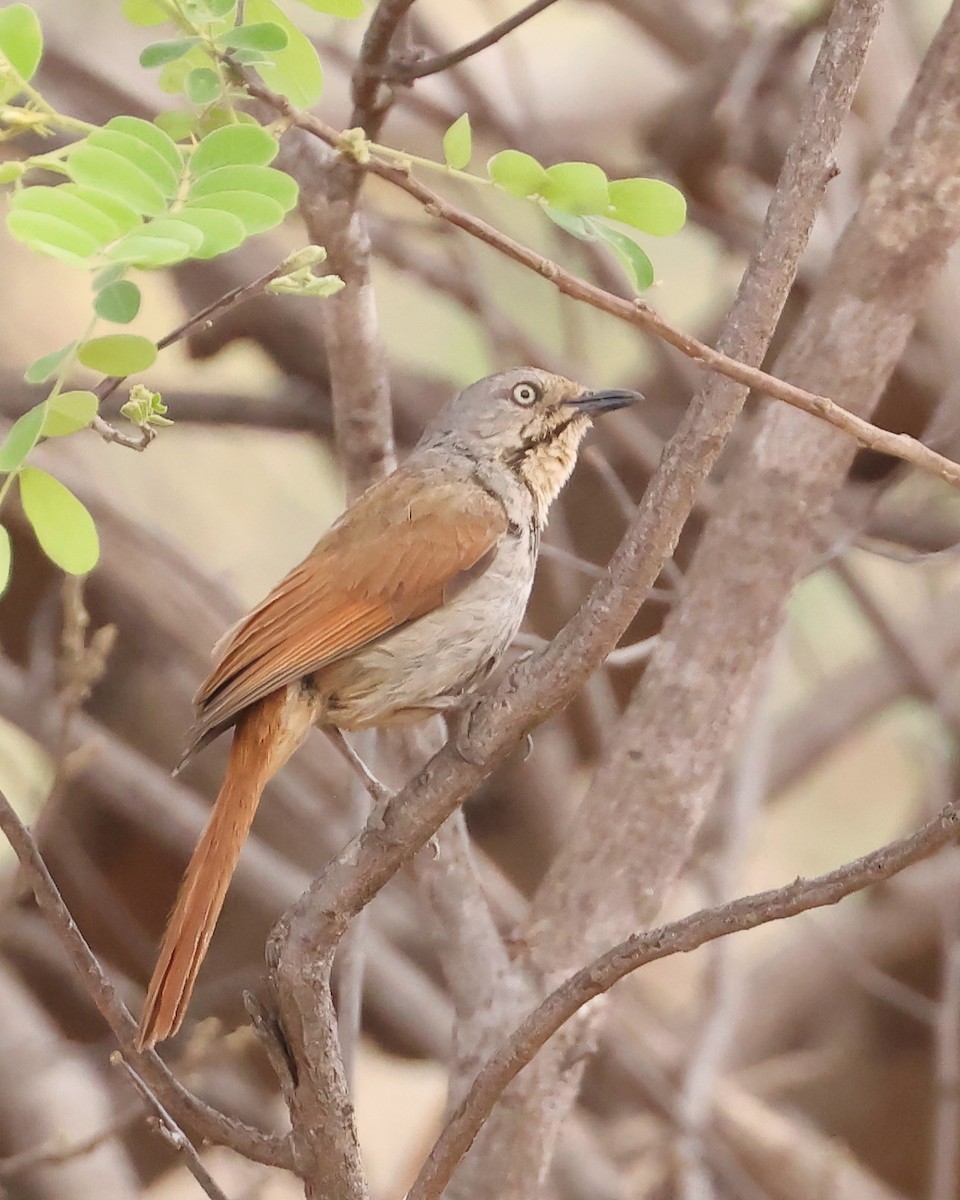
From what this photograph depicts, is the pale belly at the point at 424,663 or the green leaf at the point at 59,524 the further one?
the pale belly at the point at 424,663

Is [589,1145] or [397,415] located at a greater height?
[397,415]

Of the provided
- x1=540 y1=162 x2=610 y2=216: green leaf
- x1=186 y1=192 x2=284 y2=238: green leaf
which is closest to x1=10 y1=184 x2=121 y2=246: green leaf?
x1=186 y1=192 x2=284 y2=238: green leaf

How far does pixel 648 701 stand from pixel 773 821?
11.5ft

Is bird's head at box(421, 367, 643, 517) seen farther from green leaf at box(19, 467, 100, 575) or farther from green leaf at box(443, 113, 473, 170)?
green leaf at box(19, 467, 100, 575)

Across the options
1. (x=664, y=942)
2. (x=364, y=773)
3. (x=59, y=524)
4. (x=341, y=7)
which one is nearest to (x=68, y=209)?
(x=59, y=524)

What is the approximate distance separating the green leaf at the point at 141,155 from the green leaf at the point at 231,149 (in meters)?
0.04

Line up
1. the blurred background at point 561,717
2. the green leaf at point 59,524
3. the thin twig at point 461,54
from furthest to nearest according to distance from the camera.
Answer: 1. the blurred background at point 561,717
2. the thin twig at point 461,54
3. the green leaf at point 59,524

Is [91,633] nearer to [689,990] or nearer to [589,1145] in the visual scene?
[589,1145]

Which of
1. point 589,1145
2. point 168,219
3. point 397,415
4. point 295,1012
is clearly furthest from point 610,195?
point 589,1145

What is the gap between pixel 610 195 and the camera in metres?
1.87

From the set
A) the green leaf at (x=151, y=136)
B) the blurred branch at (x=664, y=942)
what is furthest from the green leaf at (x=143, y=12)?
the blurred branch at (x=664, y=942)

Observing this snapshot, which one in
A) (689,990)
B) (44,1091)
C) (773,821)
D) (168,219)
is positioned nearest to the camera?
(168,219)

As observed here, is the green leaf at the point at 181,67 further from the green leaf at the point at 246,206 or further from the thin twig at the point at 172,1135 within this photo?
the thin twig at the point at 172,1135

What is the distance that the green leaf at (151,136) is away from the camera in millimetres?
1498
